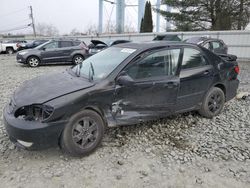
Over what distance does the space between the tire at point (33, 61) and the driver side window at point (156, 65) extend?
965cm

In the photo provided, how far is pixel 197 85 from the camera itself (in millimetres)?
3953

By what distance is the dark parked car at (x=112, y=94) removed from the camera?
2.76 m

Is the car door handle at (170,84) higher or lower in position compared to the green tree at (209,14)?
lower

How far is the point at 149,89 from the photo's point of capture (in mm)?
3389

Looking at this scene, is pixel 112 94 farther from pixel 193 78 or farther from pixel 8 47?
pixel 8 47

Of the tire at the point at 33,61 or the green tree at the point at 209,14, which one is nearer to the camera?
the tire at the point at 33,61

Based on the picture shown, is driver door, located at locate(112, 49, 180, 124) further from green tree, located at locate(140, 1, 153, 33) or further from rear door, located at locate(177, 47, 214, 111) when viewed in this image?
green tree, located at locate(140, 1, 153, 33)

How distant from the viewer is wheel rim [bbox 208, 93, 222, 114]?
14.1 ft

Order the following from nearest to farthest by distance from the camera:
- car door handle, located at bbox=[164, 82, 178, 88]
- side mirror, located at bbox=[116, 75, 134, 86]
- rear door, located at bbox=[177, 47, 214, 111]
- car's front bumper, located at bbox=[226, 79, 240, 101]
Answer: side mirror, located at bbox=[116, 75, 134, 86], car door handle, located at bbox=[164, 82, 178, 88], rear door, located at bbox=[177, 47, 214, 111], car's front bumper, located at bbox=[226, 79, 240, 101]

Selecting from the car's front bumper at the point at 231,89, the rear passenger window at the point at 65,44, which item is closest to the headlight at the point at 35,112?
the car's front bumper at the point at 231,89

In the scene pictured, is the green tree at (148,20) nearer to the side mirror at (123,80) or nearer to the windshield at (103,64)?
the windshield at (103,64)

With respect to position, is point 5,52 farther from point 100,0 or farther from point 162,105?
point 162,105

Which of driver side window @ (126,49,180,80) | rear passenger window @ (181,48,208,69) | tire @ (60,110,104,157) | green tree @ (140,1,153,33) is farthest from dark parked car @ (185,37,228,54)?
green tree @ (140,1,153,33)

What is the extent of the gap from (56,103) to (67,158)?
33.0 inches
